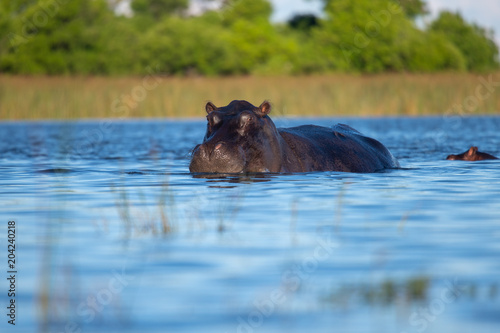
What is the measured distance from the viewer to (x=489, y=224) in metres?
5.14

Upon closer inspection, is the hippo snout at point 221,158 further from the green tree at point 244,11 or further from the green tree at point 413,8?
the green tree at point 413,8

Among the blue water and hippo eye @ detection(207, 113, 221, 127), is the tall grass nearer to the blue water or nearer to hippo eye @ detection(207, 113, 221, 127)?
the blue water

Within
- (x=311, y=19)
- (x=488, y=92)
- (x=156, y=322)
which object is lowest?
(x=156, y=322)

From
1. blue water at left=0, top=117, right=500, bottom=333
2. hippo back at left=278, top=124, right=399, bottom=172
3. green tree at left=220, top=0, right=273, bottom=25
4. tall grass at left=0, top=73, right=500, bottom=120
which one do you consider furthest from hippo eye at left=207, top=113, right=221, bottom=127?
green tree at left=220, top=0, right=273, bottom=25

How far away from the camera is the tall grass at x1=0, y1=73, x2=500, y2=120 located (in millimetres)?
20812

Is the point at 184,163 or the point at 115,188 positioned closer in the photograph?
the point at 115,188

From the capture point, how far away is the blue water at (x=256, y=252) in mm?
3223

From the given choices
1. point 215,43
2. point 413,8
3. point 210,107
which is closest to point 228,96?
point 210,107

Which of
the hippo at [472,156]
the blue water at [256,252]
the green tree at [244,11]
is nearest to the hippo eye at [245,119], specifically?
the blue water at [256,252]

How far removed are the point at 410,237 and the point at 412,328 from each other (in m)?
1.71

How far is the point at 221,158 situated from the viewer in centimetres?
713

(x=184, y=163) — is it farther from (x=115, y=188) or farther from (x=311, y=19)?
(x=311, y=19)

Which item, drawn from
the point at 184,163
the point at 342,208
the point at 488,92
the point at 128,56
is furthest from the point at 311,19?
the point at 342,208

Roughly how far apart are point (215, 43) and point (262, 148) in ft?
121
